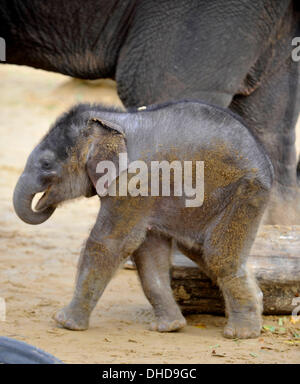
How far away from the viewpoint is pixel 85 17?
532cm

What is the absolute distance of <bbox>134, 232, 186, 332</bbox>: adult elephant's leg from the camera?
429cm

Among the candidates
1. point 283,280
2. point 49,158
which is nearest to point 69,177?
point 49,158

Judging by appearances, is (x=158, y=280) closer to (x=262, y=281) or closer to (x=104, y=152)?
(x=262, y=281)

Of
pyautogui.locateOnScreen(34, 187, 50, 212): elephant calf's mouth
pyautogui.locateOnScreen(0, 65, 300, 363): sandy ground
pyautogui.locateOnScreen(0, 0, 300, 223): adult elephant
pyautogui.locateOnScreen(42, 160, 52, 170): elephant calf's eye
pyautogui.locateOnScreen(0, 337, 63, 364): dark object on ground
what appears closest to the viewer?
pyautogui.locateOnScreen(0, 337, 63, 364): dark object on ground

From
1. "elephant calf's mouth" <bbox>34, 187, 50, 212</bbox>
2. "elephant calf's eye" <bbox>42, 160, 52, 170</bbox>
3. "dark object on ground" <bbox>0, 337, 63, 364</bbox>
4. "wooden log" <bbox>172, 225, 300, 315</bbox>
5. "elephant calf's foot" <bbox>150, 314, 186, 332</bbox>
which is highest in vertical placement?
"elephant calf's eye" <bbox>42, 160, 52, 170</bbox>

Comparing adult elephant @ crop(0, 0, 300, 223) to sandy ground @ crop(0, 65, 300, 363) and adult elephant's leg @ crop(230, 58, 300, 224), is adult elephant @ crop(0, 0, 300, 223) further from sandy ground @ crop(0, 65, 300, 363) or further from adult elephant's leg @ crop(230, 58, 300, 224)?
sandy ground @ crop(0, 65, 300, 363)

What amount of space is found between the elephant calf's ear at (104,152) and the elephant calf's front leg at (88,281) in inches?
11.9

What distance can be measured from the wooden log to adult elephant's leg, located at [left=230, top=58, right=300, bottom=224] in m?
1.24

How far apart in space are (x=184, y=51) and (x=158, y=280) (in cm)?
150

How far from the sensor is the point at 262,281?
14.5 feet

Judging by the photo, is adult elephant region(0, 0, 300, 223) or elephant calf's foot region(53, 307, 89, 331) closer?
elephant calf's foot region(53, 307, 89, 331)

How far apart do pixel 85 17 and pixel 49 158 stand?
1.48 m

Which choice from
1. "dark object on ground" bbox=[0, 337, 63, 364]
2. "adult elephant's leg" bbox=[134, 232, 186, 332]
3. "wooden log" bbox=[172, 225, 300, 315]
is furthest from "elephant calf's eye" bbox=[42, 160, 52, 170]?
"dark object on ground" bbox=[0, 337, 63, 364]
